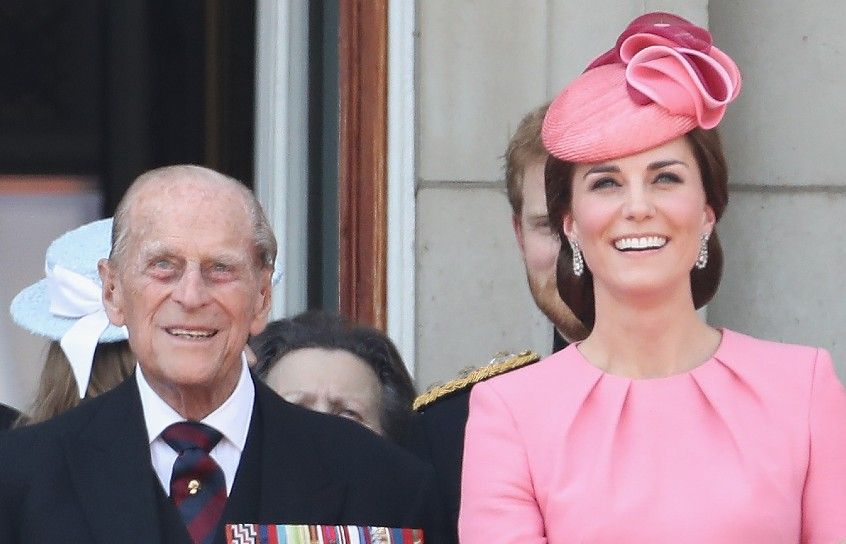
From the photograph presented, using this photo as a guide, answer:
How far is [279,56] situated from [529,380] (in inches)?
101

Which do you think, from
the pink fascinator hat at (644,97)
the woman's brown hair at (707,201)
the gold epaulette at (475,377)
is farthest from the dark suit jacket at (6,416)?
the pink fascinator hat at (644,97)

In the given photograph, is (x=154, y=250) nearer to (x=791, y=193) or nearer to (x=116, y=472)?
(x=116, y=472)

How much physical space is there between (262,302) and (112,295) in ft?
0.79

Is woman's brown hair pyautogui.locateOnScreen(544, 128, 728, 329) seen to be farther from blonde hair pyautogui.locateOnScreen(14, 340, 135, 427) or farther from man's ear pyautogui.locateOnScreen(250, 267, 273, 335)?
blonde hair pyautogui.locateOnScreen(14, 340, 135, 427)

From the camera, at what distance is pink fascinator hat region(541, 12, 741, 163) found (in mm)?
3002

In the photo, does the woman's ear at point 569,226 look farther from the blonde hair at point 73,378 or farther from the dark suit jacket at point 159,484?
the blonde hair at point 73,378

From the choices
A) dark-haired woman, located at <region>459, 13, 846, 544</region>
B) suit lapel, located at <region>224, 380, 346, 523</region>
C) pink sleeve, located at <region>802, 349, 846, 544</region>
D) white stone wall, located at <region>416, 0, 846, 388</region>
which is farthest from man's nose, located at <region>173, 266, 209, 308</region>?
white stone wall, located at <region>416, 0, 846, 388</region>

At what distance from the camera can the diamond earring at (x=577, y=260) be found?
10.3 feet

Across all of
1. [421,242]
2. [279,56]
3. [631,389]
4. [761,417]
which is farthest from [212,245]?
[279,56]

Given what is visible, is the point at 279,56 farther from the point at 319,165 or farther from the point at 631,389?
the point at 631,389

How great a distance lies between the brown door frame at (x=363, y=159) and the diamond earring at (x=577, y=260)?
201cm

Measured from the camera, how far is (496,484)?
9.55 feet

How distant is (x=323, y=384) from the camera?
3967 millimetres

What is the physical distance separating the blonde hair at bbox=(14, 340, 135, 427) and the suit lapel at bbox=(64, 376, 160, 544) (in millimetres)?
608
